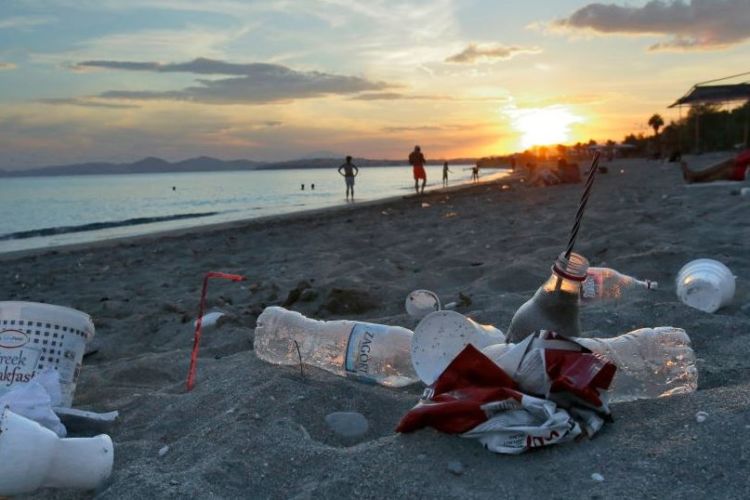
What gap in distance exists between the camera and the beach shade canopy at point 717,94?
3347 centimetres

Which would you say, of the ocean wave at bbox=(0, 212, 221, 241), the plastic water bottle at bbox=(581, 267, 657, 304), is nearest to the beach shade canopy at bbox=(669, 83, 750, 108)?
the ocean wave at bbox=(0, 212, 221, 241)

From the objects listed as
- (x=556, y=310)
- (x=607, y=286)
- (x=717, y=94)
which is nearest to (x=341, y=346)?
(x=556, y=310)

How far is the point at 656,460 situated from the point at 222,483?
1.27 metres

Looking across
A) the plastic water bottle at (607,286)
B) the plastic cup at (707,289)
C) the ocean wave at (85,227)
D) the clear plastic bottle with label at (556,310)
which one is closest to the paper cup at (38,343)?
the clear plastic bottle with label at (556,310)

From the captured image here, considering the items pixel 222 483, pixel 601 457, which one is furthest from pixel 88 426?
pixel 601 457

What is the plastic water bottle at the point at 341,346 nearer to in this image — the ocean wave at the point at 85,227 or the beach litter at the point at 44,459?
the beach litter at the point at 44,459

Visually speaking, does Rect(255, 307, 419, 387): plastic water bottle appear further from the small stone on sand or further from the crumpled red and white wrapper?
the small stone on sand

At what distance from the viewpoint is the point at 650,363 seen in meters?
2.50

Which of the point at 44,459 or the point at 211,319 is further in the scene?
the point at 211,319

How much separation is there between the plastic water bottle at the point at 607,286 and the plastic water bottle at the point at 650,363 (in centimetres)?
154

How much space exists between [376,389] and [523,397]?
94 cm

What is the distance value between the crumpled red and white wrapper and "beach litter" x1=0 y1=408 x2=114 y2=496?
3.12ft

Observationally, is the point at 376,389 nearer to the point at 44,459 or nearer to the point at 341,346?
the point at 341,346

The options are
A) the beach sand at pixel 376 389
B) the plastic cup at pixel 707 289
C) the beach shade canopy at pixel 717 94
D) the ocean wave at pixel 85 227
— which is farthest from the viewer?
the beach shade canopy at pixel 717 94
